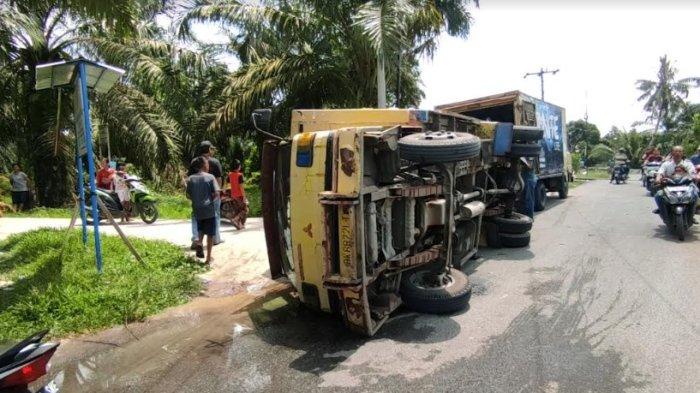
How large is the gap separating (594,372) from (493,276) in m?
2.67

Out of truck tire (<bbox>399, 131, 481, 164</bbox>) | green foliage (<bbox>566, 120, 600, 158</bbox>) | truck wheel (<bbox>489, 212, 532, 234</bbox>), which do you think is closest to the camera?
truck tire (<bbox>399, 131, 481, 164</bbox>)

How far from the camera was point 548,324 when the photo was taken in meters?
4.47

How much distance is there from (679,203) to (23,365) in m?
8.72

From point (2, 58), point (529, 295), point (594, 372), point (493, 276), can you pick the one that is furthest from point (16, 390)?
point (2, 58)

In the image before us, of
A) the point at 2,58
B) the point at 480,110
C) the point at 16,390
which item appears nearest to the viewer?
the point at 16,390

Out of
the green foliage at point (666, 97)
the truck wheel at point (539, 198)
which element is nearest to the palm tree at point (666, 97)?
the green foliage at point (666, 97)

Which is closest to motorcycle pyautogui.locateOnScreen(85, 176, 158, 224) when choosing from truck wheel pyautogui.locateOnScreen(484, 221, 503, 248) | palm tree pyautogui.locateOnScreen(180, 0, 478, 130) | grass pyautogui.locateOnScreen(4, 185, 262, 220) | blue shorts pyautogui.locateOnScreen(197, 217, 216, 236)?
grass pyautogui.locateOnScreen(4, 185, 262, 220)

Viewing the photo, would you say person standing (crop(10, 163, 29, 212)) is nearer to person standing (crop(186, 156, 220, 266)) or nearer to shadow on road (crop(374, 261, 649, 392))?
person standing (crop(186, 156, 220, 266))

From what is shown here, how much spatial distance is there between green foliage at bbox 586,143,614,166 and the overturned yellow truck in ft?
160

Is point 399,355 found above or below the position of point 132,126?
below

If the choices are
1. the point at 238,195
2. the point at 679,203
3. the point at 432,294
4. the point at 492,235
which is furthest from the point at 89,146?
the point at 679,203

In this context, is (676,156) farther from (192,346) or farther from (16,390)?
(16,390)

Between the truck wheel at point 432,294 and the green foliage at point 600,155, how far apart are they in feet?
163

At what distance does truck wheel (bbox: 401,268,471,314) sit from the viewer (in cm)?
467
